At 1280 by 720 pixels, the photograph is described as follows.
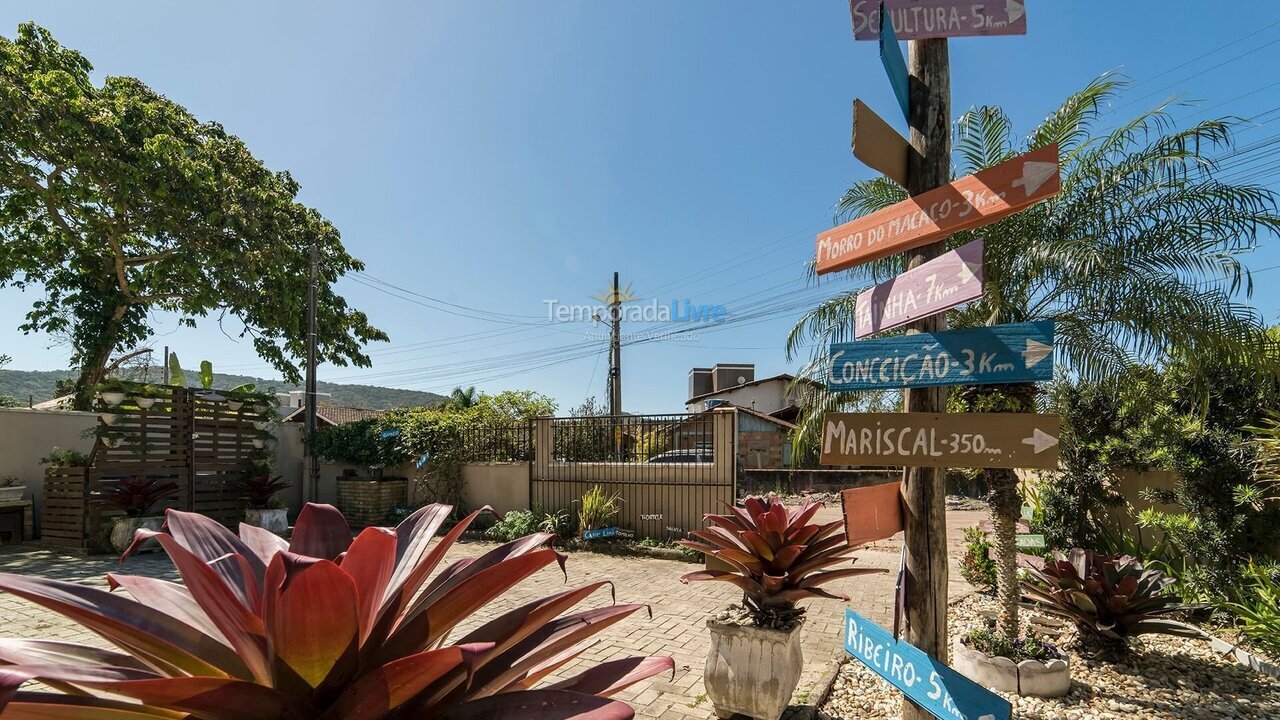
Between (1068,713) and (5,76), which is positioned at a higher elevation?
(5,76)

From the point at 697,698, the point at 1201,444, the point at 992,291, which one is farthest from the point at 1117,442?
the point at 697,698

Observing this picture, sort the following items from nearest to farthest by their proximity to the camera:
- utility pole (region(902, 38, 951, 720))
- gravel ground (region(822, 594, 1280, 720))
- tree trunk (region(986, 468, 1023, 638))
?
utility pole (region(902, 38, 951, 720)) → gravel ground (region(822, 594, 1280, 720)) → tree trunk (region(986, 468, 1023, 638))

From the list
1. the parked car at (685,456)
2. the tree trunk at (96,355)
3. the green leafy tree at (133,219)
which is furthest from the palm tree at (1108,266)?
the tree trunk at (96,355)

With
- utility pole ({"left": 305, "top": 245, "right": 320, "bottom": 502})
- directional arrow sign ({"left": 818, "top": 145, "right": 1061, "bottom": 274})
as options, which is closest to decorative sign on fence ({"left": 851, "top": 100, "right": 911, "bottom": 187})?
directional arrow sign ({"left": 818, "top": 145, "right": 1061, "bottom": 274})

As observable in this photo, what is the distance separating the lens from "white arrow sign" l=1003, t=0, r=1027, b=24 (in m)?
2.45

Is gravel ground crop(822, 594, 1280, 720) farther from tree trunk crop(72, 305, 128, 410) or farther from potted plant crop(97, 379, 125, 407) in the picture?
tree trunk crop(72, 305, 128, 410)

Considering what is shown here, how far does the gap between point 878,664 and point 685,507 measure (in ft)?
22.9

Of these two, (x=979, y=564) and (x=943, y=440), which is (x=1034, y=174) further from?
(x=979, y=564)

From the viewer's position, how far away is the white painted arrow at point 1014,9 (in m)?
2.45

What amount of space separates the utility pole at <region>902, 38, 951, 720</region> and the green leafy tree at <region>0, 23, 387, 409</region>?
13.7 metres

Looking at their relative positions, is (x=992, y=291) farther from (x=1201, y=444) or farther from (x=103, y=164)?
(x=103, y=164)

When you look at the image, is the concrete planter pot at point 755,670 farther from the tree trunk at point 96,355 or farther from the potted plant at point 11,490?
the tree trunk at point 96,355

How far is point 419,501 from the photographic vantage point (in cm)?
1188

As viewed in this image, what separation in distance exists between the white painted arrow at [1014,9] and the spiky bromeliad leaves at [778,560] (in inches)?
101
